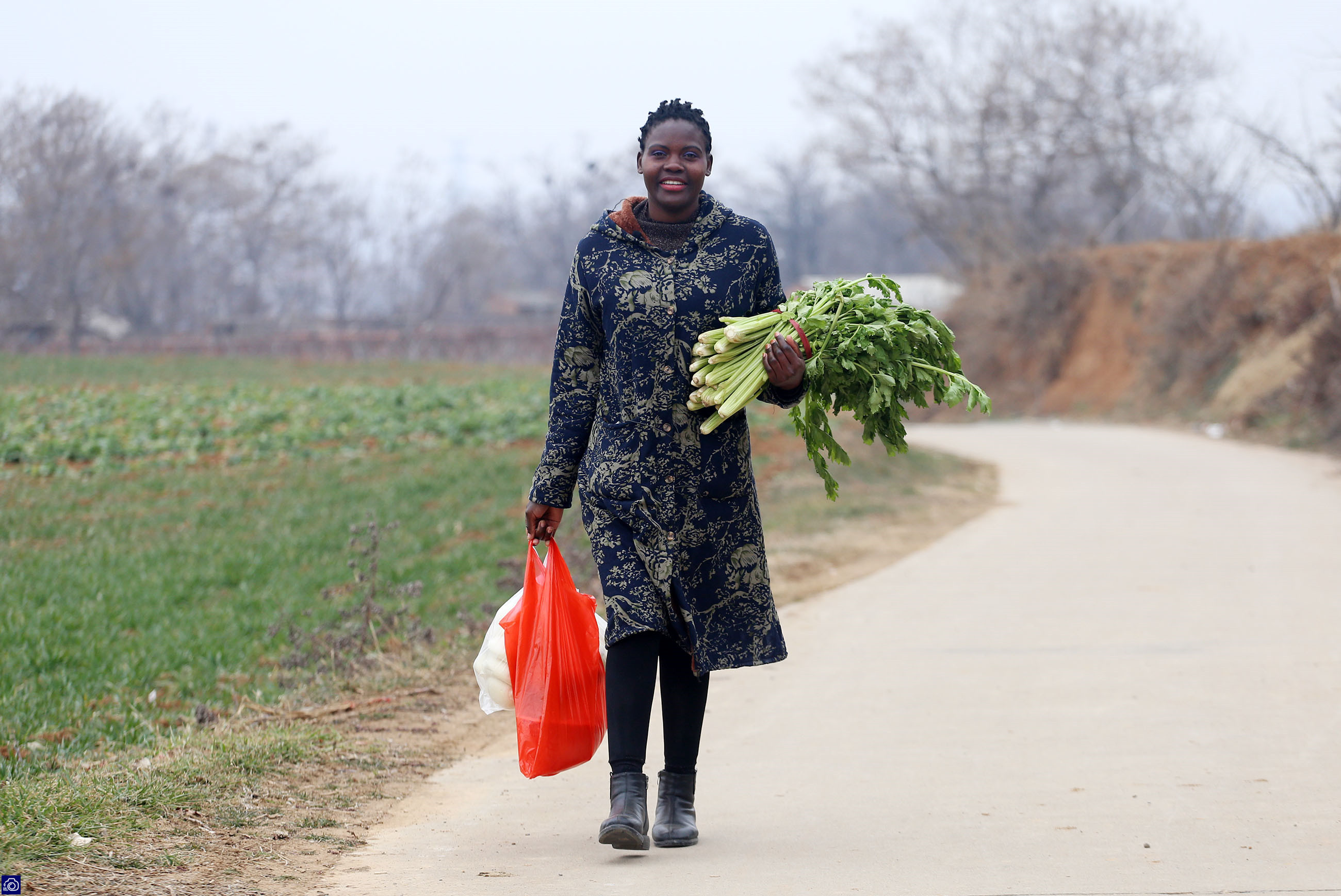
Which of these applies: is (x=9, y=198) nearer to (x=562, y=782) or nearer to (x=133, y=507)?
(x=133, y=507)

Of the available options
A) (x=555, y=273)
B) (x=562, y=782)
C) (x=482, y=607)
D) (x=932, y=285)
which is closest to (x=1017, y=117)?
(x=932, y=285)

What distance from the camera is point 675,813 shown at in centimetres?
419

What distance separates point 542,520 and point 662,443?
483 mm

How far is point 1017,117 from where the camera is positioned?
45.4 m

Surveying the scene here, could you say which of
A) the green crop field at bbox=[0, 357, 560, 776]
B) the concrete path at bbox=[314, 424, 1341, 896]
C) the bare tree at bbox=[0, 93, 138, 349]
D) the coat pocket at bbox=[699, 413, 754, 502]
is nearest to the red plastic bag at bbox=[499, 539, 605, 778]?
the concrete path at bbox=[314, 424, 1341, 896]

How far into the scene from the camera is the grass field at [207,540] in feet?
18.2

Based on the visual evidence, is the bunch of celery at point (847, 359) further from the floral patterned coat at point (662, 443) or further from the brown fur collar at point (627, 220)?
the brown fur collar at point (627, 220)

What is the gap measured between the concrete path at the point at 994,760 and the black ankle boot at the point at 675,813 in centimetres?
6

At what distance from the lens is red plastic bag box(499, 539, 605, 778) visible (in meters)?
4.14

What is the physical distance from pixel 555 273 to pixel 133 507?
83.3 meters

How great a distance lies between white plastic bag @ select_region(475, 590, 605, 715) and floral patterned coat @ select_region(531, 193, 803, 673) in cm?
35

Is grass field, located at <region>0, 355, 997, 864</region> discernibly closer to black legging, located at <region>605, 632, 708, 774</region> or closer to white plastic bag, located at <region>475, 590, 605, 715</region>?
white plastic bag, located at <region>475, 590, 605, 715</region>

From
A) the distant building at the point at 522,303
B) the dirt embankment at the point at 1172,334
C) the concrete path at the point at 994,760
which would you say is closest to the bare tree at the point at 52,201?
the distant building at the point at 522,303

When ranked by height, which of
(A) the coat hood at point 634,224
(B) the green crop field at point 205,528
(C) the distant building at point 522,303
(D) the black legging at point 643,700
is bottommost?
(B) the green crop field at point 205,528
